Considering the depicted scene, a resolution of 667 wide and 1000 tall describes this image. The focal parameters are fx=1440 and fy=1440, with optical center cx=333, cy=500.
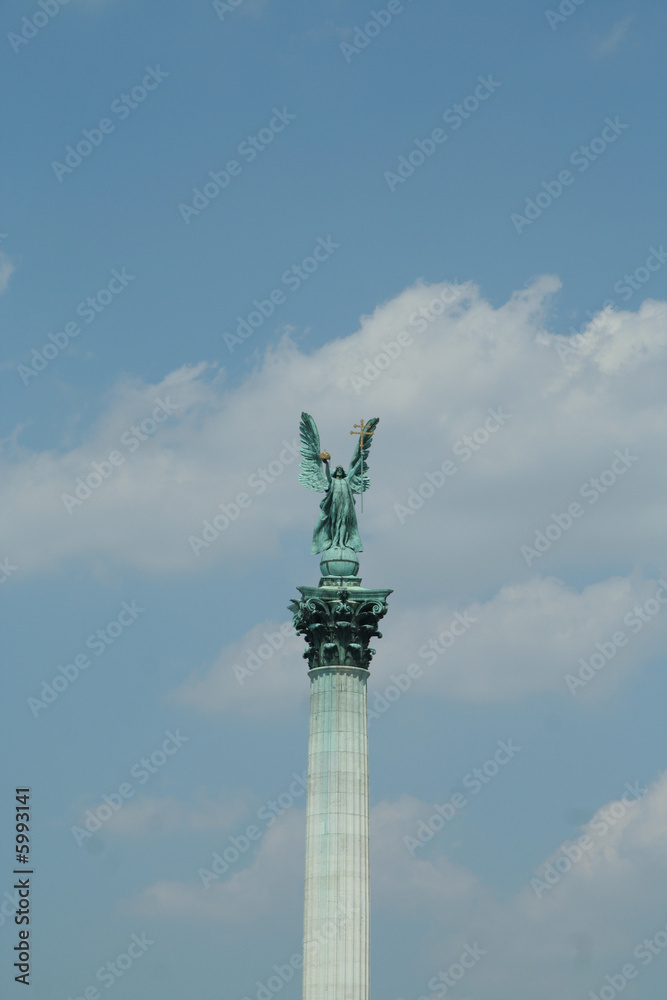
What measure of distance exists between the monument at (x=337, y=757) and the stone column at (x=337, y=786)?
4 centimetres

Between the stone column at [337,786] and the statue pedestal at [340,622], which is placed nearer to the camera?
the stone column at [337,786]

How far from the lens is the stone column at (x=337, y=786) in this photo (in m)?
55.4

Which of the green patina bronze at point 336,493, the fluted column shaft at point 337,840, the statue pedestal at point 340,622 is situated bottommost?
the fluted column shaft at point 337,840

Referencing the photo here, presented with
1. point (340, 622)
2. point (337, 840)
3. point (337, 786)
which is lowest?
point (337, 840)

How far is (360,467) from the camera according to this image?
6350cm

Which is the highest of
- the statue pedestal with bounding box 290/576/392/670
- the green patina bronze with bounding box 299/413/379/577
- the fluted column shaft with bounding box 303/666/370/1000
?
the green patina bronze with bounding box 299/413/379/577

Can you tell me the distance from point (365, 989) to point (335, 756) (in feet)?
29.3

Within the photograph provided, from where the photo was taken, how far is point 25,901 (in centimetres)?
5947

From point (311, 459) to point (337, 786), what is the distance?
1488cm

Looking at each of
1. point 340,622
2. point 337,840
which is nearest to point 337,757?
point 337,840

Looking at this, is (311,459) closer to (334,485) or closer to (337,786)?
(334,485)

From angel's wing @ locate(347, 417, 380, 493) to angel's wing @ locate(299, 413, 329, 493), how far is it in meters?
1.20

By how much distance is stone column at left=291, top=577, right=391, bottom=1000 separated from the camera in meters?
55.4

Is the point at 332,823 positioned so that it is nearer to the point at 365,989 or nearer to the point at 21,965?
the point at 365,989
